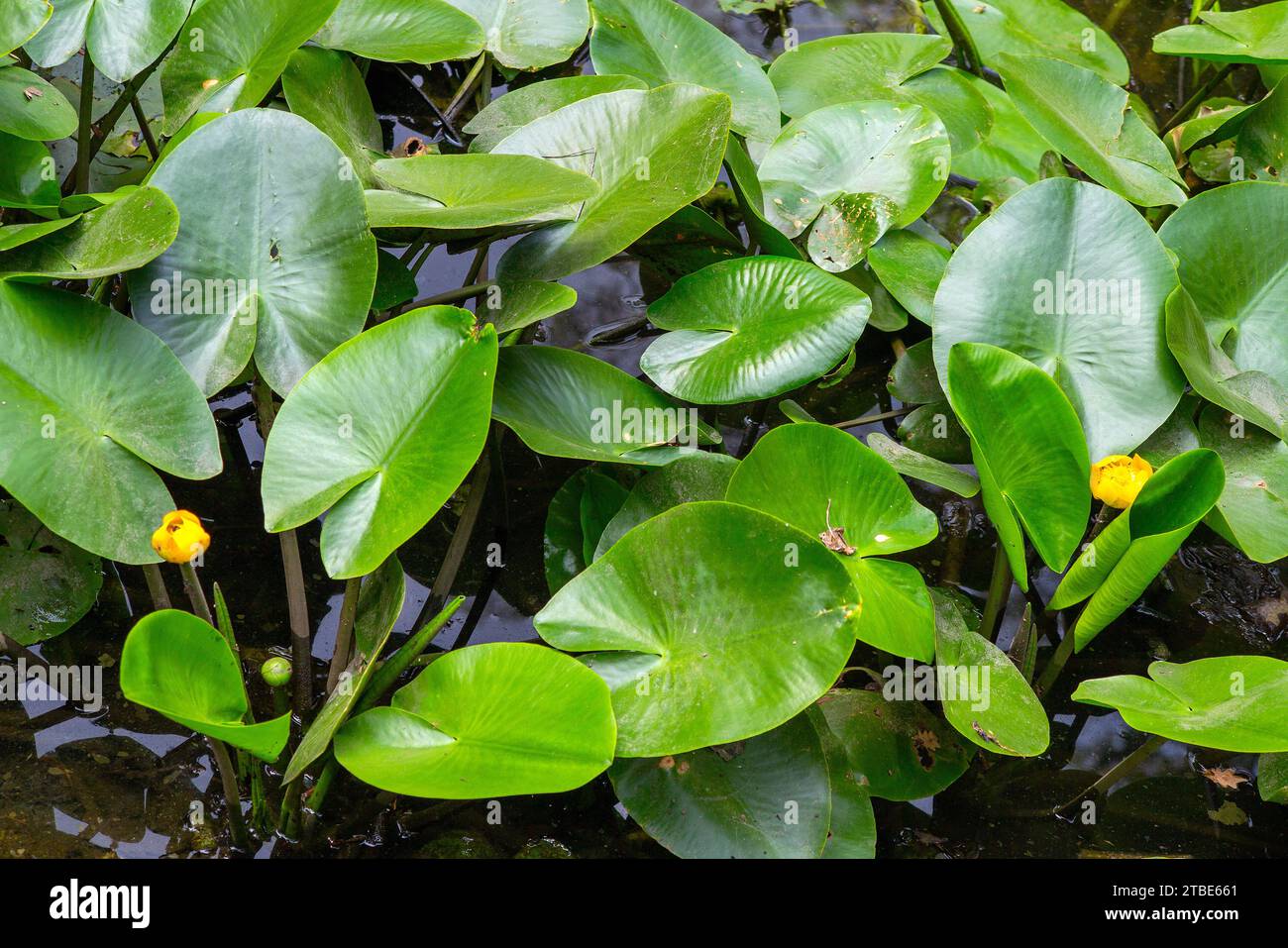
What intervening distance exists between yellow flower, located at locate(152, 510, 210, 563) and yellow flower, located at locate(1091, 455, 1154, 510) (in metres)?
1.02

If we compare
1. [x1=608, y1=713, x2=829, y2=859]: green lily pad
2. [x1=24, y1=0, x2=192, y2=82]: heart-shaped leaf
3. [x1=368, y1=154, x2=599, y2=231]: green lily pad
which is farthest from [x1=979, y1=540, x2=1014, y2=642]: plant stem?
[x1=24, y1=0, x2=192, y2=82]: heart-shaped leaf

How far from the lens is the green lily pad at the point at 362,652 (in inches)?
42.3

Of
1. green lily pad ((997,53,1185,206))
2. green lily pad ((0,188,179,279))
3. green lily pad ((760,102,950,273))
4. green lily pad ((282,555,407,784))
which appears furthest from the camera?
green lily pad ((997,53,1185,206))

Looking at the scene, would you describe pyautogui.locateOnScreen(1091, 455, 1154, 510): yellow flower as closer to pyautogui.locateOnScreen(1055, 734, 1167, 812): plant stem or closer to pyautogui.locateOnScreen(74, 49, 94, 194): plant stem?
pyautogui.locateOnScreen(1055, 734, 1167, 812): plant stem

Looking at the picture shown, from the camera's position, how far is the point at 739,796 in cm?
117

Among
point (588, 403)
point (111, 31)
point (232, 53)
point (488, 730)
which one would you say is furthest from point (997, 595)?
point (111, 31)

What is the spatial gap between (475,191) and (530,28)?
0.67m

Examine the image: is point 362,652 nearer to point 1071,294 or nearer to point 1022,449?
point 1022,449

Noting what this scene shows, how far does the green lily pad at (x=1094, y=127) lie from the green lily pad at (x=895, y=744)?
96 centimetres

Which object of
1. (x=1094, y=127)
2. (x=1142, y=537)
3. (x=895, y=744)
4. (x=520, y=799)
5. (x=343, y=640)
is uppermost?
(x=1094, y=127)

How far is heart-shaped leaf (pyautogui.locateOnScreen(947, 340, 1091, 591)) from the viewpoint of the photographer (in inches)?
48.1

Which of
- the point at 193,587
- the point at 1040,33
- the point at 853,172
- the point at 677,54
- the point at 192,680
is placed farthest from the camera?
the point at 1040,33

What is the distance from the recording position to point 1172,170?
1.80m

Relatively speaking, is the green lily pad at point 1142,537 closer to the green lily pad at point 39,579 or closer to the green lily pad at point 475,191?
the green lily pad at point 475,191
